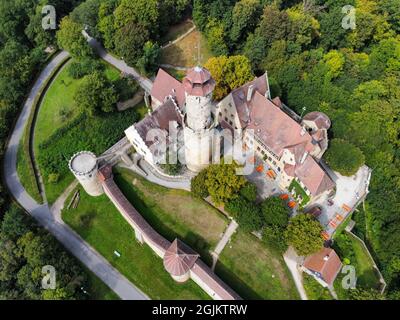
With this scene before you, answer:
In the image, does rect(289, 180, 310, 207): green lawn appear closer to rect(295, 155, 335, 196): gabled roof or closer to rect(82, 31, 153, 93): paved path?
rect(295, 155, 335, 196): gabled roof

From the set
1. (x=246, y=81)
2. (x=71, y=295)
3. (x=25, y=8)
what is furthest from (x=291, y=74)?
(x=25, y=8)

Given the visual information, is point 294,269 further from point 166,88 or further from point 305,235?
point 166,88

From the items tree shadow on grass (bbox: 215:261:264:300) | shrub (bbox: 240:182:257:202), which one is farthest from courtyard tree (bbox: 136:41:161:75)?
tree shadow on grass (bbox: 215:261:264:300)

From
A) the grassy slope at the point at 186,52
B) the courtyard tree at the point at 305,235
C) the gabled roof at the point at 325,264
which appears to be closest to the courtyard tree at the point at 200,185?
the courtyard tree at the point at 305,235

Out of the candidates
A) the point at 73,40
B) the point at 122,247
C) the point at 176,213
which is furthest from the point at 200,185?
the point at 73,40

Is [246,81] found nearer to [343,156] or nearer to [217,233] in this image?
[343,156]
